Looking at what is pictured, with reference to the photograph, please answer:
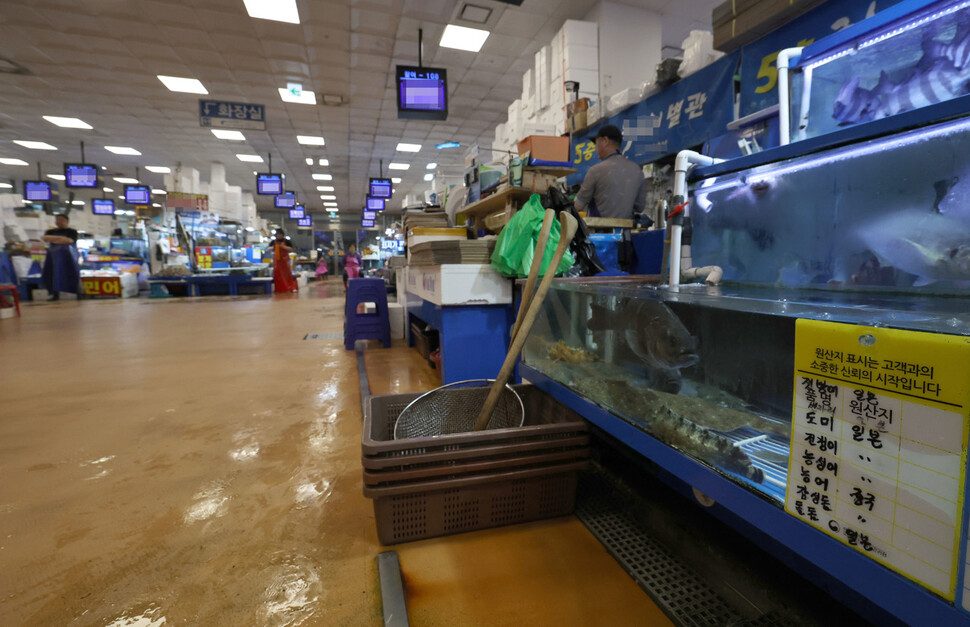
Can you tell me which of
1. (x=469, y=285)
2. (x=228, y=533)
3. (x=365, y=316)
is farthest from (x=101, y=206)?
(x=228, y=533)

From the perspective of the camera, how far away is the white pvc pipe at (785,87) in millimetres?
1956

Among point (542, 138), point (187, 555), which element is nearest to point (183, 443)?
point (187, 555)

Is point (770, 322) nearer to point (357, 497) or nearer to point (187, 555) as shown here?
point (357, 497)

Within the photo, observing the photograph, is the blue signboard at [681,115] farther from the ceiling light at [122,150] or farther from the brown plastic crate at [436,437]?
the ceiling light at [122,150]

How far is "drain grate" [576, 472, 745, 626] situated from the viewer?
1139 mm

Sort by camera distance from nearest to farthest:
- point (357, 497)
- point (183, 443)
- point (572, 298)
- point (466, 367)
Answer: point (357, 497) < point (572, 298) < point (183, 443) < point (466, 367)

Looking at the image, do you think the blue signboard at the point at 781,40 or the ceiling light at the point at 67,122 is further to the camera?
the ceiling light at the point at 67,122

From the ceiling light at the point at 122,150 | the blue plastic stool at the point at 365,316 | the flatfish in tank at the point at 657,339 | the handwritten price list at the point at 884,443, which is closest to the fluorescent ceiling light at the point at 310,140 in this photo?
the ceiling light at the point at 122,150

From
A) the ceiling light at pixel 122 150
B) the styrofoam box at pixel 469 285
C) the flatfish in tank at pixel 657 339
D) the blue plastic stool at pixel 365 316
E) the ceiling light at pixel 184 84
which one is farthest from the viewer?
the ceiling light at pixel 122 150

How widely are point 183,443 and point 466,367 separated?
159 cm

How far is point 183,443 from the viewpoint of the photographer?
86.4 inches

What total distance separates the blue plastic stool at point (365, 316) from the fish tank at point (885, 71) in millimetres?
3878

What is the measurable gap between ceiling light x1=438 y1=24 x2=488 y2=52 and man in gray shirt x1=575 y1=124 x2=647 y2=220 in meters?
3.58

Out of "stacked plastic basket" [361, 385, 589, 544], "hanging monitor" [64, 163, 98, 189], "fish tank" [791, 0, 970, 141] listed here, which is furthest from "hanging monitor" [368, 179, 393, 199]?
"stacked plastic basket" [361, 385, 589, 544]
